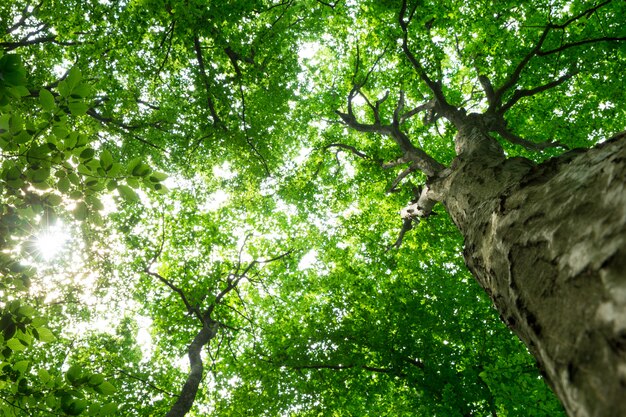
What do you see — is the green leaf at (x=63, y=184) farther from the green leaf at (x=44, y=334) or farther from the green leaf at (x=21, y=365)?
the green leaf at (x=21, y=365)

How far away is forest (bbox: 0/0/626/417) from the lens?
1.48 meters

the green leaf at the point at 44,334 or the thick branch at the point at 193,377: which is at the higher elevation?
the thick branch at the point at 193,377

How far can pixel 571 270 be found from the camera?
103 centimetres

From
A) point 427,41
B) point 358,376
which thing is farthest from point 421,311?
point 427,41

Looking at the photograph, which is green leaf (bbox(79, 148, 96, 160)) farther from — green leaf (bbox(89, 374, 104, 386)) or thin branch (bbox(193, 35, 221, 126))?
thin branch (bbox(193, 35, 221, 126))

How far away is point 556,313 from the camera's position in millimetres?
1086

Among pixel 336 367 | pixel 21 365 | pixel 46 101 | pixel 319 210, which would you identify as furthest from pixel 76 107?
pixel 319 210

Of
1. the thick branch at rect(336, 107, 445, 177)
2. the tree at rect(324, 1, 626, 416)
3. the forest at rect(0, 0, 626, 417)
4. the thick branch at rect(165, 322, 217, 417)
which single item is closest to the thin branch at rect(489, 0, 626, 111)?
the forest at rect(0, 0, 626, 417)

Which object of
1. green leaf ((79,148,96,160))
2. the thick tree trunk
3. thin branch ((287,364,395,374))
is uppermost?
thin branch ((287,364,395,374))

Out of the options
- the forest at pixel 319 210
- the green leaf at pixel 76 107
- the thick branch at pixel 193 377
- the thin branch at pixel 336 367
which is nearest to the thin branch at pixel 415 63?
the forest at pixel 319 210

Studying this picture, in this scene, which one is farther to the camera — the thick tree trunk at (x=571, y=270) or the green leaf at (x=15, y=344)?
the green leaf at (x=15, y=344)

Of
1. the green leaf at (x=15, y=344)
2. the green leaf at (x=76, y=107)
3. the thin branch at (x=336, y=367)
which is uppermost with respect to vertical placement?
the thin branch at (x=336, y=367)

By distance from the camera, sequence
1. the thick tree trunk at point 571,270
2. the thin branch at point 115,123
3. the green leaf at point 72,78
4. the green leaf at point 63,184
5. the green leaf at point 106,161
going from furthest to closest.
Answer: the thin branch at point 115,123 < the green leaf at point 63,184 < the green leaf at point 106,161 < the green leaf at point 72,78 < the thick tree trunk at point 571,270

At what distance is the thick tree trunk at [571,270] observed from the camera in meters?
0.77
